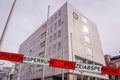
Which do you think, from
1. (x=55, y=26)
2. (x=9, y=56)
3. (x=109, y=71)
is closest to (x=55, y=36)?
(x=55, y=26)

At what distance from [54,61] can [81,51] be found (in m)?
25.2

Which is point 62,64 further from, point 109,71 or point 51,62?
point 109,71

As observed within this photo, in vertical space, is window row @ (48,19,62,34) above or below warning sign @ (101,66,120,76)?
above

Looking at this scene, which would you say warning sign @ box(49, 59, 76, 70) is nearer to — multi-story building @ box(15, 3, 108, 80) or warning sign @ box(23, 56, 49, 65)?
warning sign @ box(23, 56, 49, 65)

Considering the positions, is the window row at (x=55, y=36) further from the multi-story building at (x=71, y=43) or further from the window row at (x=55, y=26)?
the window row at (x=55, y=26)

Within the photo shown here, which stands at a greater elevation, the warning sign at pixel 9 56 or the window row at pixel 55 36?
the window row at pixel 55 36

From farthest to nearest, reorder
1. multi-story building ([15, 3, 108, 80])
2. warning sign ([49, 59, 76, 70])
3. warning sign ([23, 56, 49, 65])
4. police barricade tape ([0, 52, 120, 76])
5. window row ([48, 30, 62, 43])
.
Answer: window row ([48, 30, 62, 43])
multi-story building ([15, 3, 108, 80])
warning sign ([49, 59, 76, 70])
warning sign ([23, 56, 49, 65])
police barricade tape ([0, 52, 120, 76])

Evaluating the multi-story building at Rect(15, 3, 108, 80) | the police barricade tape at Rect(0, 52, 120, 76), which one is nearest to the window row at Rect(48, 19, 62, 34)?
the multi-story building at Rect(15, 3, 108, 80)

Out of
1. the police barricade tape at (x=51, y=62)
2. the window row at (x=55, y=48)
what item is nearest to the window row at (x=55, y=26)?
the window row at (x=55, y=48)

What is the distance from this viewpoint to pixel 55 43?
115ft

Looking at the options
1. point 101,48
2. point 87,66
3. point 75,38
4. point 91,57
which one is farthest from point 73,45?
point 87,66

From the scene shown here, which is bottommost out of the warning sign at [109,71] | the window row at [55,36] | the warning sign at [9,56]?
the warning sign at [109,71]

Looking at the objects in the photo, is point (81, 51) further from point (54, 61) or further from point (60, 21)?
point (54, 61)

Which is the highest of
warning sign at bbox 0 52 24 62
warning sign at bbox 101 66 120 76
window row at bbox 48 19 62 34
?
window row at bbox 48 19 62 34
